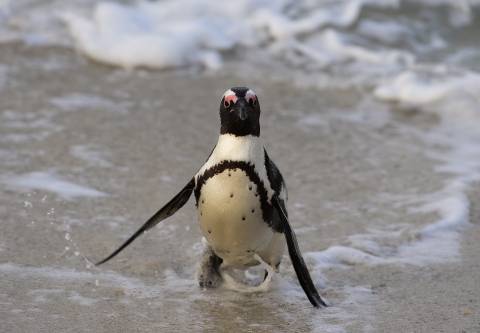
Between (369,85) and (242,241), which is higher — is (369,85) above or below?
above

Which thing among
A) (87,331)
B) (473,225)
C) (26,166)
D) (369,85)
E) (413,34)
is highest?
(413,34)

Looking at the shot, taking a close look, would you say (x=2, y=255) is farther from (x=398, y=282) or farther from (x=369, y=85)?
(x=369, y=85)

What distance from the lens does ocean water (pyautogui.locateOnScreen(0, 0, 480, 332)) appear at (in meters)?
3.87

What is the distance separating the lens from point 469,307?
379 centimetres

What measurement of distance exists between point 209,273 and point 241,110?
768mm

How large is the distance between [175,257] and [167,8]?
178 inches

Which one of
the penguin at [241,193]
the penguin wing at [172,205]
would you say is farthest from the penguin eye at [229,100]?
the penguin wing at [172,205]

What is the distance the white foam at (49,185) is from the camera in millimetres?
4867

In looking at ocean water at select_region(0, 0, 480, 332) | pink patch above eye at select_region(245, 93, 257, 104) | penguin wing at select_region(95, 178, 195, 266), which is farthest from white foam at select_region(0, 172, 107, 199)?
pink patch above eye at select_region(245, 93, 257, 104)

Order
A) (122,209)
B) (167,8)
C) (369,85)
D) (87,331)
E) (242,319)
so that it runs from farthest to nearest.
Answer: (167,8) < (369,85) < (122,209) < (242,319) < (87,331)

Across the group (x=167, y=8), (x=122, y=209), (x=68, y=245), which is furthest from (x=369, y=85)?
(x=68, y=245)

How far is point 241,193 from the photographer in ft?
12.2

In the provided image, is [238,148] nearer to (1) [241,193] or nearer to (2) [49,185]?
(1) [241,193]

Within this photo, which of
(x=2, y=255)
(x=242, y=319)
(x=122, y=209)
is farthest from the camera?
(x=122, y=209)
